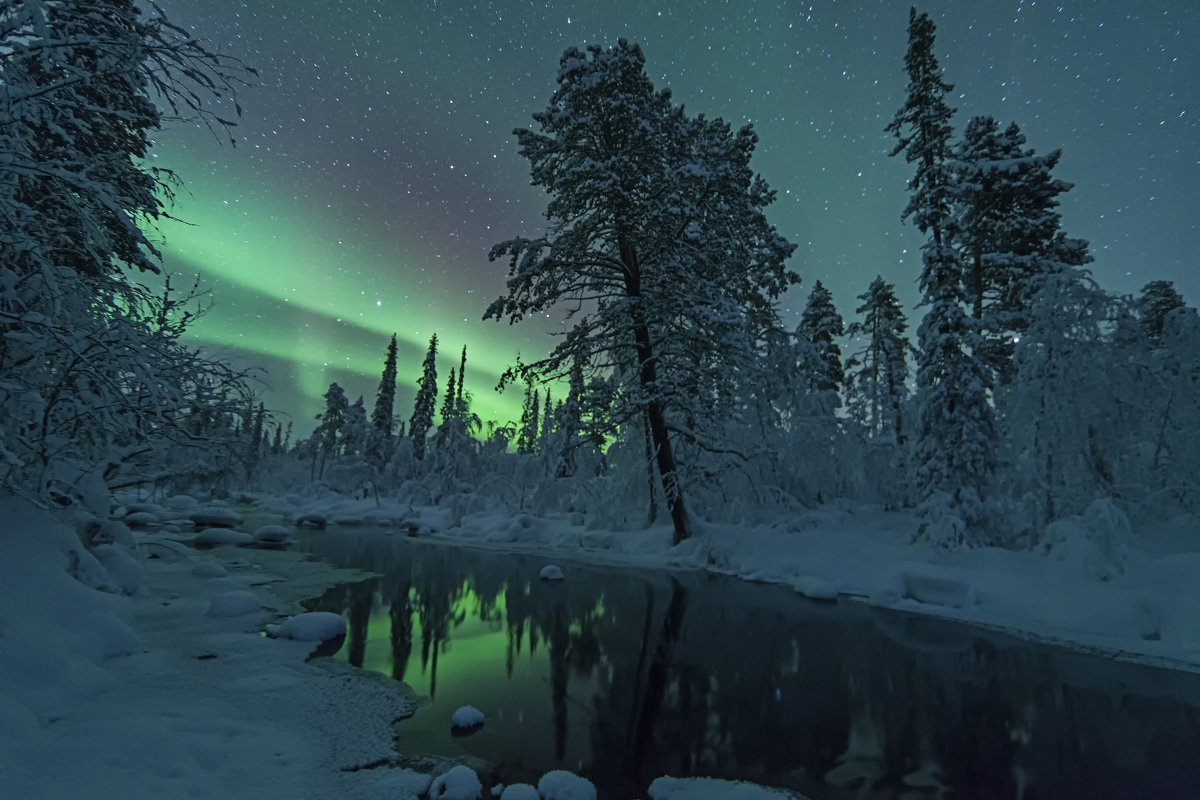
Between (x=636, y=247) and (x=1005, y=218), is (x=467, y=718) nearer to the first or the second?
(x=636, y=247)

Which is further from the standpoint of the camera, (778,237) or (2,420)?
(778,237)

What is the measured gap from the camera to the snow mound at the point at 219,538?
15.9m

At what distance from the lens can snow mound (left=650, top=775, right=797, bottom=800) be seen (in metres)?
3.40

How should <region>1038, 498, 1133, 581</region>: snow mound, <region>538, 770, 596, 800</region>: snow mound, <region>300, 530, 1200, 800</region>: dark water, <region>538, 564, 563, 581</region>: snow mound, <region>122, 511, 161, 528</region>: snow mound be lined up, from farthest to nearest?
1. <region>122, 511, 161, 528</region>: snow mound
2. <region>538, 564, 563, 581</region>: snow mound
3. <region>1038, 498, 1133, 581</region>: snow mound
4. <region>300, 530, 1200, 800</region>: dark water
5. <region>538, 770, 596, 800</region>: snow mound

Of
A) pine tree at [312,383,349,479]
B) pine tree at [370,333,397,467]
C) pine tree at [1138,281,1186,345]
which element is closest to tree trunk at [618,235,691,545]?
pine tree at [1138,281,1186,345]

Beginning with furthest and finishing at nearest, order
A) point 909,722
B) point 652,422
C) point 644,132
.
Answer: point 652,422 → point 644,132 → point 909,722

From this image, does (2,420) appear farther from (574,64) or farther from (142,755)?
(574,64)

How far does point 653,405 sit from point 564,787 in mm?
11233

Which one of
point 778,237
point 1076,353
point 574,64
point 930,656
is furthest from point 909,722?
point 778,237

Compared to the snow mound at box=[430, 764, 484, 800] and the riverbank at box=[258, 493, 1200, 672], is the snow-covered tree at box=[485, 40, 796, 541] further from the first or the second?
the snow mound at box=[430, 764, 484, 800]

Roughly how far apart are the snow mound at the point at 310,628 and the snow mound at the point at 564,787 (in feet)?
14.9

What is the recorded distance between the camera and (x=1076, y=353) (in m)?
13.7

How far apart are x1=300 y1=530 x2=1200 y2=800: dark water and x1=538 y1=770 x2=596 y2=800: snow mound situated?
0.20 meters

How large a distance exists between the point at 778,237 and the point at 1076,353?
1041 centimetres
